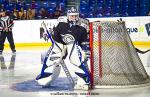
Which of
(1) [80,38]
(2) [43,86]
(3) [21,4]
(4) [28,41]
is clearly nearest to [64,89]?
(2) [43,86]

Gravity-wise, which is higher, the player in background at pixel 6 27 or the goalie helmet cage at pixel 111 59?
the goalie helmet cage at pixel 111 59

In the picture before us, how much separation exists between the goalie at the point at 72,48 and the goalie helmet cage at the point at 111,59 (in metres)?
Answer: 0.16

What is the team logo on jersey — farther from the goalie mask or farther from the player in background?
the player in background

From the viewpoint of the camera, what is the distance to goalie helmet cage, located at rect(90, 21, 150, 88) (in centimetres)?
678

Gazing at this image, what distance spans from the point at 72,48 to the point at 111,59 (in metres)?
0.66

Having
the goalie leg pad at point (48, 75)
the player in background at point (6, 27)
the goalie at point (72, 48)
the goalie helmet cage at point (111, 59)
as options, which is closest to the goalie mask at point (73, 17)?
the goalie at point (72, 48)

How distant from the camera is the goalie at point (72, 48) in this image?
658cm

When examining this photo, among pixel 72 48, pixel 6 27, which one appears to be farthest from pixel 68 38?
pixel 6 27

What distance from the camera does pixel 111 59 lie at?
689cm

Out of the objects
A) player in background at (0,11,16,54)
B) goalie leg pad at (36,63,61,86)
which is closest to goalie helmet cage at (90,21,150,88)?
goalie leg pad at (36,63,61,86)

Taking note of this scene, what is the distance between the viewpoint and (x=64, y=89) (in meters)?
6.67

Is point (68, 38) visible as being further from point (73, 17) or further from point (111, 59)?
point (111, 59)

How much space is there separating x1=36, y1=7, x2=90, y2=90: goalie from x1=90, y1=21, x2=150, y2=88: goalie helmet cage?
0.16 meters

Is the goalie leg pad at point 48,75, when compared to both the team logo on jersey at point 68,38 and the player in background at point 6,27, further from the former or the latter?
the player in background at point 6,27
